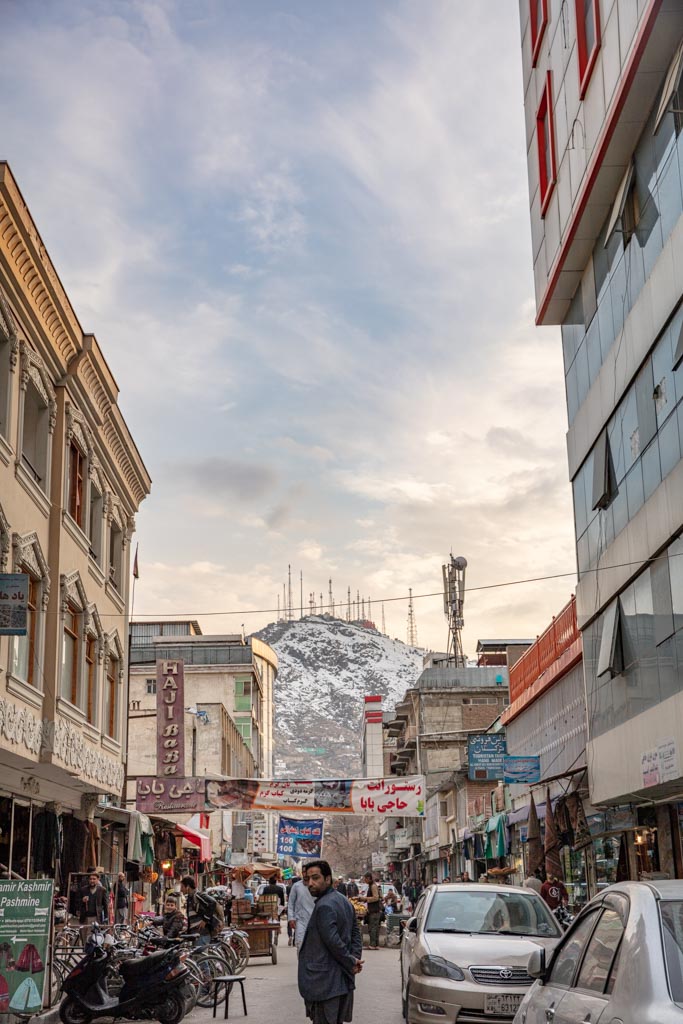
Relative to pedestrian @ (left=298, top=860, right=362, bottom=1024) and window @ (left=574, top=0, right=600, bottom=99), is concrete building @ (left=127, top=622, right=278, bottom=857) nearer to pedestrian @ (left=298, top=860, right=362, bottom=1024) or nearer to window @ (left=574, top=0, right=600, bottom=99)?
window @ (left=574, top=0, right=600, bottom=99)

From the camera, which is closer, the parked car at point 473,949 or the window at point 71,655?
the parked car at point 473,949

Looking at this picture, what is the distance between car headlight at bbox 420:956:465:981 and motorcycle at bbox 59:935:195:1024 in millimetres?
3661

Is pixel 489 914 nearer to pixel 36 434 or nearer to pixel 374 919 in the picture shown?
pixel 36 434

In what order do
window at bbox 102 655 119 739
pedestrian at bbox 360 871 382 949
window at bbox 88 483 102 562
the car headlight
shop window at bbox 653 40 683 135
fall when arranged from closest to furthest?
the car headlight < shop window at bbox 653 40 683 135 < window at bbox 88 483 102 562 < window at bbox 102 655 119 739 < pedestrian at bbox 360 871 382 949

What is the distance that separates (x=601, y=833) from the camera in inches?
990

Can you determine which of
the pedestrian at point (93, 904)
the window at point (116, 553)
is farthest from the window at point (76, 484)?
the pedestrian at point (93, 904)

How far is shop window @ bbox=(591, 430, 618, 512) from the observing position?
74.9 ft

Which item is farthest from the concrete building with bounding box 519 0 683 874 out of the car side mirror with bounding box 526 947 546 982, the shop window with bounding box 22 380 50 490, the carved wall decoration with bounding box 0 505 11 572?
the car side mirror with bounding box 526 947 546 982

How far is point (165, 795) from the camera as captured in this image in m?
35.1

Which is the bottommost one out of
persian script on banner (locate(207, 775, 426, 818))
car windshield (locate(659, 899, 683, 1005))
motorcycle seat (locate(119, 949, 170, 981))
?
motorcycle seat (locate(119, 949, 170, 981))

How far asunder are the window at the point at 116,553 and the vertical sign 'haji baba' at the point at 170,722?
7180 mm

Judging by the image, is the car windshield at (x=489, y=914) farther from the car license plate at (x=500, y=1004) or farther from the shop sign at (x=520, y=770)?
the shop sign at (x=520, y=770)

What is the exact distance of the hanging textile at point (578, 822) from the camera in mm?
27125

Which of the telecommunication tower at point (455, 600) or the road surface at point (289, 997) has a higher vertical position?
the telecommunication tower at point (455, 600)
